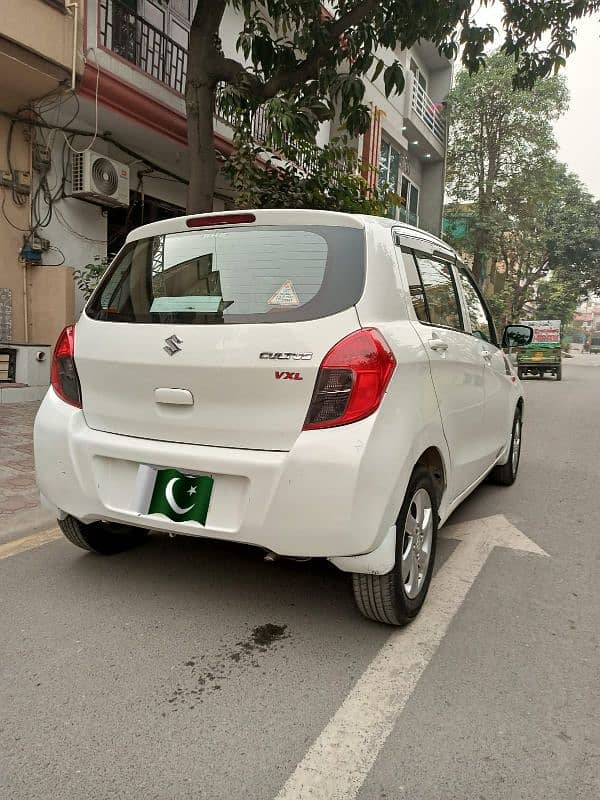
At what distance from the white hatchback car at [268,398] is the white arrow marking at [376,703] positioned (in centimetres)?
12

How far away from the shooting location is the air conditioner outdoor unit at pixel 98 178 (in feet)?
26.9

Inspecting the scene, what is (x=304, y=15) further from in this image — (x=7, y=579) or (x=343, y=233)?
(x=7, y=579)

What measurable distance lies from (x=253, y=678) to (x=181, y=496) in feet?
2.37

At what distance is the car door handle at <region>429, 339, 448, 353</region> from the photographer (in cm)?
288

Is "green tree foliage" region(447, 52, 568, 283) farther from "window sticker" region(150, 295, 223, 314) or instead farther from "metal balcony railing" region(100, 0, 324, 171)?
"window sticker" region(150, 295, 223, 314)

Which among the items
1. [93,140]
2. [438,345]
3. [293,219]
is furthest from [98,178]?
[438,345]

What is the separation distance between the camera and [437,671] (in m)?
2.37

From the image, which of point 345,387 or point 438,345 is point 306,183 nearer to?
point 438,345

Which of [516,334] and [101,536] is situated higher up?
[516,334]

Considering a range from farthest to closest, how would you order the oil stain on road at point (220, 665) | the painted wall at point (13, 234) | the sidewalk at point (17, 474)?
the painted wall at point (13, 234) → the sidewalk at point (17, 474) → the oil stain on road at point (220, 665)

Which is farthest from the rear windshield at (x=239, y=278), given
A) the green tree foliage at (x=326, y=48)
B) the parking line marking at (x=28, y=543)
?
the green tree foliage at (x=326, y=48)

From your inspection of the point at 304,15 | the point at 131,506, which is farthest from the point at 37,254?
the point at 131,506

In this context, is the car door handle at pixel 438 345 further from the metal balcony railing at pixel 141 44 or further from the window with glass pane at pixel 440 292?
the metal balcony railing at pixel 141 44

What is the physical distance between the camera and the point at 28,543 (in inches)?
140
